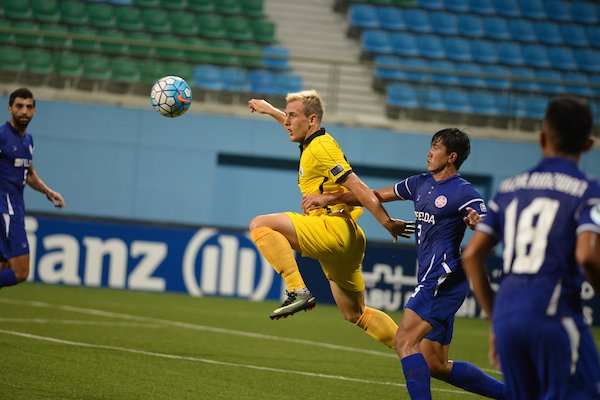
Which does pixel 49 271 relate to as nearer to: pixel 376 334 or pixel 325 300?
pixel 325 300

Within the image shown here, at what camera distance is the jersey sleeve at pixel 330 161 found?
25.5 ft

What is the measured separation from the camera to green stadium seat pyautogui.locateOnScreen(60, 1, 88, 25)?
21.0 metres

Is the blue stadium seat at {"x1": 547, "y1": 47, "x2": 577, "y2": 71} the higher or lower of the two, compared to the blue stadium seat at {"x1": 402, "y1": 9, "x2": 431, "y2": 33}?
lower

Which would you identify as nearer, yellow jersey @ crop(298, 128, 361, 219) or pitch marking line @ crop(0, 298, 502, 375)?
yellow jersey @ crop(298, 128, 361, 219)

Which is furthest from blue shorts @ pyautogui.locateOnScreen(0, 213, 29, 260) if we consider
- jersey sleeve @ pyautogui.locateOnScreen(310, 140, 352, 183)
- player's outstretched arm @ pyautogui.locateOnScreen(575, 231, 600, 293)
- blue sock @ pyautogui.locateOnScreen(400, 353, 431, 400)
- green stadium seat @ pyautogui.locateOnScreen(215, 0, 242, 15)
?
green stadium seat @ pyautogui.locateOnScreen(215, 0, 242, 15)

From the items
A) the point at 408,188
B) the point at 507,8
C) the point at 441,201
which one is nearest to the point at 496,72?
the point at 507,8

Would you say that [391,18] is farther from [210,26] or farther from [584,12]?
[584,12]

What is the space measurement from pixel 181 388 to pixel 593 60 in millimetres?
18166

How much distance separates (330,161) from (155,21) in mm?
14543

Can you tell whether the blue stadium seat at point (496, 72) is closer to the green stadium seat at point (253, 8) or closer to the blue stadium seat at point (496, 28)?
the blue stadium seat at point (496, 28)

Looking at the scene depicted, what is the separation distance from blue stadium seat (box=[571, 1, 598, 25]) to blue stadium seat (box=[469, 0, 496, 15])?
2083mm

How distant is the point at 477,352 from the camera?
12.5 m

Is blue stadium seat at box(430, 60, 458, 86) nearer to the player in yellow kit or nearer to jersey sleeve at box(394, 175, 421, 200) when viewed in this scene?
the player in yellow kit

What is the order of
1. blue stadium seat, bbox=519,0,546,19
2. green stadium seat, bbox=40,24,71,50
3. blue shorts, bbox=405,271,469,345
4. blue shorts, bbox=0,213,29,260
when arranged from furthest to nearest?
blue stadium seat, bbox=519,0,546,19
green stadium seat, bbox=40,24,71,50
blue shorts, bbox=0,213,29,260
blue shorts, bbox=405,271,469,345
